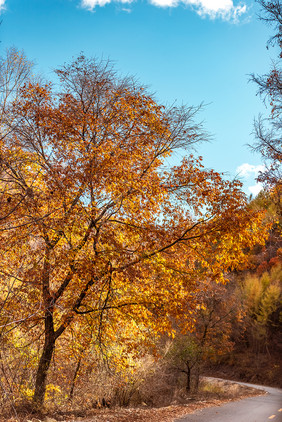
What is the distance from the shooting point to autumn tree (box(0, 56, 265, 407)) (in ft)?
25.7

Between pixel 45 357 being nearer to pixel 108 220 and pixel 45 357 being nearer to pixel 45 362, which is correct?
pixel 45 362

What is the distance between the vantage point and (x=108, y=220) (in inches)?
336

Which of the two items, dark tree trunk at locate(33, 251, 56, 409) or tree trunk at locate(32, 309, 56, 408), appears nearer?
dark tree trunk at locate(33, 251, 56, 409)

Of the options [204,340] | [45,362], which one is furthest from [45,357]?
[204,340]

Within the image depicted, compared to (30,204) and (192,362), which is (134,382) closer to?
(192,362)

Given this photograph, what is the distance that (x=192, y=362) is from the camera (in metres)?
20.3

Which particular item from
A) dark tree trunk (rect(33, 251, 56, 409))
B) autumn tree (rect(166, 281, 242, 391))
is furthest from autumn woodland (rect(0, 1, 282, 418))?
autumn tree (rect(166, 281, 242, 391))

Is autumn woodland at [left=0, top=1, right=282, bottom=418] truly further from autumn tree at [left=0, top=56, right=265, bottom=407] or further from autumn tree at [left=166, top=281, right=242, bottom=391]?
autumn tree at [left=166, top=281, right=242, bottom=391]

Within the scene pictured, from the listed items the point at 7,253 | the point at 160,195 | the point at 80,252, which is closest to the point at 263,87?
the point at 160,195

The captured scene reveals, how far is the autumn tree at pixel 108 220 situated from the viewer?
25.7ft

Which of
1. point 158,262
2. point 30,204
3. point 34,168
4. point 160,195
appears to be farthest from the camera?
point 34,168

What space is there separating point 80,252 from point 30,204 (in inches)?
69.2

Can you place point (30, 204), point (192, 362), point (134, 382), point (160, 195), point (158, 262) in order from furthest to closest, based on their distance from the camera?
point (192, 362) → point (134, 382) → point (160, 195) → point (158, 262) → point (30, 204)

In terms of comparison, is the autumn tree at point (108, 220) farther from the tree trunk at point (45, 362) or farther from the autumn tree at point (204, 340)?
the autumn tree at point (204, 340)
